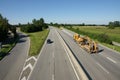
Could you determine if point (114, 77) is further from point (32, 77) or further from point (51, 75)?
point (32, 77)

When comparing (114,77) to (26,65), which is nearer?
(114,77)

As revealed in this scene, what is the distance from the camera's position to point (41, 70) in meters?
22.6

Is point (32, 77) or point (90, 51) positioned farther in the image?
point (90, 51)

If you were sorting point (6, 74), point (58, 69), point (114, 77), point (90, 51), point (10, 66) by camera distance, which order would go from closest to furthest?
point (114, 77), point (6, 74), point (58, 69), point (10, 66), point (90, 51)

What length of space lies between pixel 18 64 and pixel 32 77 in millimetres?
7120

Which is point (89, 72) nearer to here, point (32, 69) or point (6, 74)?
point (32, 69)

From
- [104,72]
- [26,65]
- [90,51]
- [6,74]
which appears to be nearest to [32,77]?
[6,74]

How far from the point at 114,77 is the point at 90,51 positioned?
16114mm

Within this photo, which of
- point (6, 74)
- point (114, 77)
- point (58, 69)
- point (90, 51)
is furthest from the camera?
point (90, 51)

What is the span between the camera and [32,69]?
75.6 ft

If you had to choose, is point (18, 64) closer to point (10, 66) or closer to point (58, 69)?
point (10, 66)

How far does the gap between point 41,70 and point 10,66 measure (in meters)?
5.19

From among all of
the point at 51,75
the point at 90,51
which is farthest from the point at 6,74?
the point at 90,51

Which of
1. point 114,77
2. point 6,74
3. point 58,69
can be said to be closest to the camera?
point 114,77
